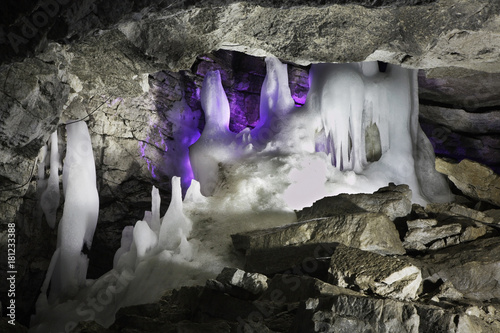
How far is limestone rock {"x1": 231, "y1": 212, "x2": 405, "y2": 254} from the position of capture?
6.36 meters

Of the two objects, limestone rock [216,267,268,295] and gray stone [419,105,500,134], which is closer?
limestone rock [216,267,268,295]

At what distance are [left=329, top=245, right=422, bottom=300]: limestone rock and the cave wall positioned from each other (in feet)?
7.45

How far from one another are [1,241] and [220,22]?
13.6ft

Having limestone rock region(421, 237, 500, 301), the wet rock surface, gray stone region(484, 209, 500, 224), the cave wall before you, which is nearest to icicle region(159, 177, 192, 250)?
the wet rock surface

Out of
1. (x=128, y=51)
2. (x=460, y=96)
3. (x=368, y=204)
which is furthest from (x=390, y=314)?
(x=460, y=96)

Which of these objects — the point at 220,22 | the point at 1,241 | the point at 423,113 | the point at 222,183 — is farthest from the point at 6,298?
the point at 423,113

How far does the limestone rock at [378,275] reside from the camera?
4914 mm

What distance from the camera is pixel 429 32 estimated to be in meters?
6.07

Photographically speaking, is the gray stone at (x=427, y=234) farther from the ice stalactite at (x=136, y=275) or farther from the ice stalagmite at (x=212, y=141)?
the ice stalagmite at (x=212, y=141)

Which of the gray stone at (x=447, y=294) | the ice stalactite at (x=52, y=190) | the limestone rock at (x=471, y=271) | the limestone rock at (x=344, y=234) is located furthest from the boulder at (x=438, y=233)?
the ice stalactite at (x=52, y=190)

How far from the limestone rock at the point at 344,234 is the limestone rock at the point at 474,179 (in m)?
3.74

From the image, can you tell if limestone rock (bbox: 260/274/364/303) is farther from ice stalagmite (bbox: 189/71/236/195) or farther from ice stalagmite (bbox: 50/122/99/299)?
ice stalagmite (bbox: 189/71/236/195)

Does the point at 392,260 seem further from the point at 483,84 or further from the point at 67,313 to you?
the point at 483,84

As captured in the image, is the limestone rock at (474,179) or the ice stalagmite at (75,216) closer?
the ice stalagmite at (75,216)
